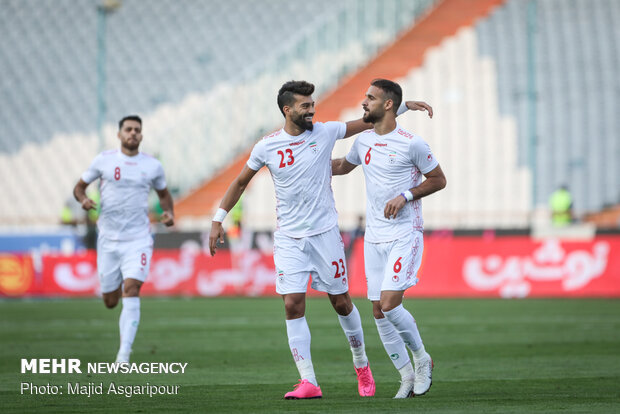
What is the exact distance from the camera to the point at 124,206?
33.7ft

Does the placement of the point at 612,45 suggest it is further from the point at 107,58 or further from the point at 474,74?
the point at 107,58

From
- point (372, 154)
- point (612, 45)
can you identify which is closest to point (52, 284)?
point (372, 154)

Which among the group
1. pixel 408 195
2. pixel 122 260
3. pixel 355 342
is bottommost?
pixel 355 342

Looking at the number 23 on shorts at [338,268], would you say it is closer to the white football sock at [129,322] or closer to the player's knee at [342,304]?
the player's knee at [342,304]

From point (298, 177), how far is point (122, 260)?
3.34 metres

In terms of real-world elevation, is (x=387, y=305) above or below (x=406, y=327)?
above

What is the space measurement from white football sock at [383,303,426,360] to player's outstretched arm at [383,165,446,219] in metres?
0.70

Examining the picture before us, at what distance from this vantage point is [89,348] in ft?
36.2

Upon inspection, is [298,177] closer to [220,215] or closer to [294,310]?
[220,215]

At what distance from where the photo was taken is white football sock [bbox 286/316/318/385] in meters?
7.32

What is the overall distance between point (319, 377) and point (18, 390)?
2512mm

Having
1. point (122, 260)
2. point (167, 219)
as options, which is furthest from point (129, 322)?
point (167, 219)

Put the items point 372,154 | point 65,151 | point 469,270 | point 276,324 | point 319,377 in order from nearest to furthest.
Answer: point 372,154 < point 319,377 < point 276,324 < point 469,270 < point 65,151

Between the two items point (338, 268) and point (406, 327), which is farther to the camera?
point (338, 268)
